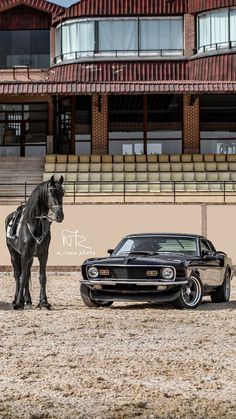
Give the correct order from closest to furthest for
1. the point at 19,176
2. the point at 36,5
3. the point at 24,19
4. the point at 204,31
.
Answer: the point at 19,176 → the point at 204,31 → the point at 36,5 → the point at 24,19

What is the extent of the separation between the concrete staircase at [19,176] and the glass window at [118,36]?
6.13 m

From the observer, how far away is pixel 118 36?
4344 cm

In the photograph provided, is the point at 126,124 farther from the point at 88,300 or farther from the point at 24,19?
the point at 88,300

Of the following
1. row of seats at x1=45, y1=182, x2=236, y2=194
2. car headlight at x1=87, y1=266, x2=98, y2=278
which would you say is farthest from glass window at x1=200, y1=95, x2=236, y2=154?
car headlight at x1=87, y1=266, x2=98, y2=278

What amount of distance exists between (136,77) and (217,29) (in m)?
4.21

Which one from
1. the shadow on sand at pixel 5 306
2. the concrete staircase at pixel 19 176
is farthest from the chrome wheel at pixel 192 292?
the concrete staircase at pixel 19 176

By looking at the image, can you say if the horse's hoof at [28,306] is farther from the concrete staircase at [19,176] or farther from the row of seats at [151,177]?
the row of seats at [151,177]

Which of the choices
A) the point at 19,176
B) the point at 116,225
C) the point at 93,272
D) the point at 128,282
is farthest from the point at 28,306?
the point at 19,176

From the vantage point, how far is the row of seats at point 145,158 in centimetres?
3959

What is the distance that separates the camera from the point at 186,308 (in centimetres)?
1739

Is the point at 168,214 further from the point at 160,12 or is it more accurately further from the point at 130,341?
the point at 130,341

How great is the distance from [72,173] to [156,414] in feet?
98.8

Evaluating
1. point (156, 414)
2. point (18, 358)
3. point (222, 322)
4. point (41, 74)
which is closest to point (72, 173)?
point (41, 74)

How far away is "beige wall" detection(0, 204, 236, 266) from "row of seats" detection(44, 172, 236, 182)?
19.7ft
